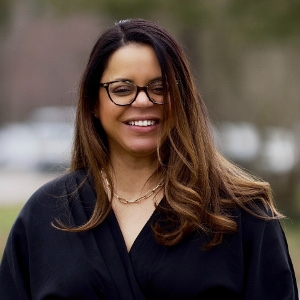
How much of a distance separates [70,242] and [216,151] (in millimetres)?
711

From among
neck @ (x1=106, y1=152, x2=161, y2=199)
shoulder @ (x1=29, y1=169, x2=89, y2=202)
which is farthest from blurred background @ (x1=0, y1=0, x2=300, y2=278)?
neck @ (x1=106, y1=152, x2=161, y2=199)

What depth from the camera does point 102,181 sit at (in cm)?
452

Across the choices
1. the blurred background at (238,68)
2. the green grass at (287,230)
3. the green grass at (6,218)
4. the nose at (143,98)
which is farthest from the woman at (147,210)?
the green grass at (6,218)

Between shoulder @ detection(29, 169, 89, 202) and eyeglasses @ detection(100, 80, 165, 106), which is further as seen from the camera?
shoulder @ detection(29, 169, 89, 202)

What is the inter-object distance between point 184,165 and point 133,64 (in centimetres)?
46

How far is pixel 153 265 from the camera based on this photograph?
165 inches

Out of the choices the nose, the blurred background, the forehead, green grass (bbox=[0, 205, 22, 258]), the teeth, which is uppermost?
the forehead

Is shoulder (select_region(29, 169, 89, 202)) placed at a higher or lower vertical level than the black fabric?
higher

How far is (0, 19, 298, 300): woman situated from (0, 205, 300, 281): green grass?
27.6 feet

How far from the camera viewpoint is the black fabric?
4.15m

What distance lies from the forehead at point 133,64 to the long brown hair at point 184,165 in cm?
3

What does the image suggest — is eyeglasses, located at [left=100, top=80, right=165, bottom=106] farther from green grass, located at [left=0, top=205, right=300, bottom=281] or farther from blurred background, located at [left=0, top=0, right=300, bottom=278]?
green grass, located at [left=0, top=205, right=300, bottom=281]

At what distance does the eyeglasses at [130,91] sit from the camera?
4.25 metres

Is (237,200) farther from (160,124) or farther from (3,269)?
(3,269)
